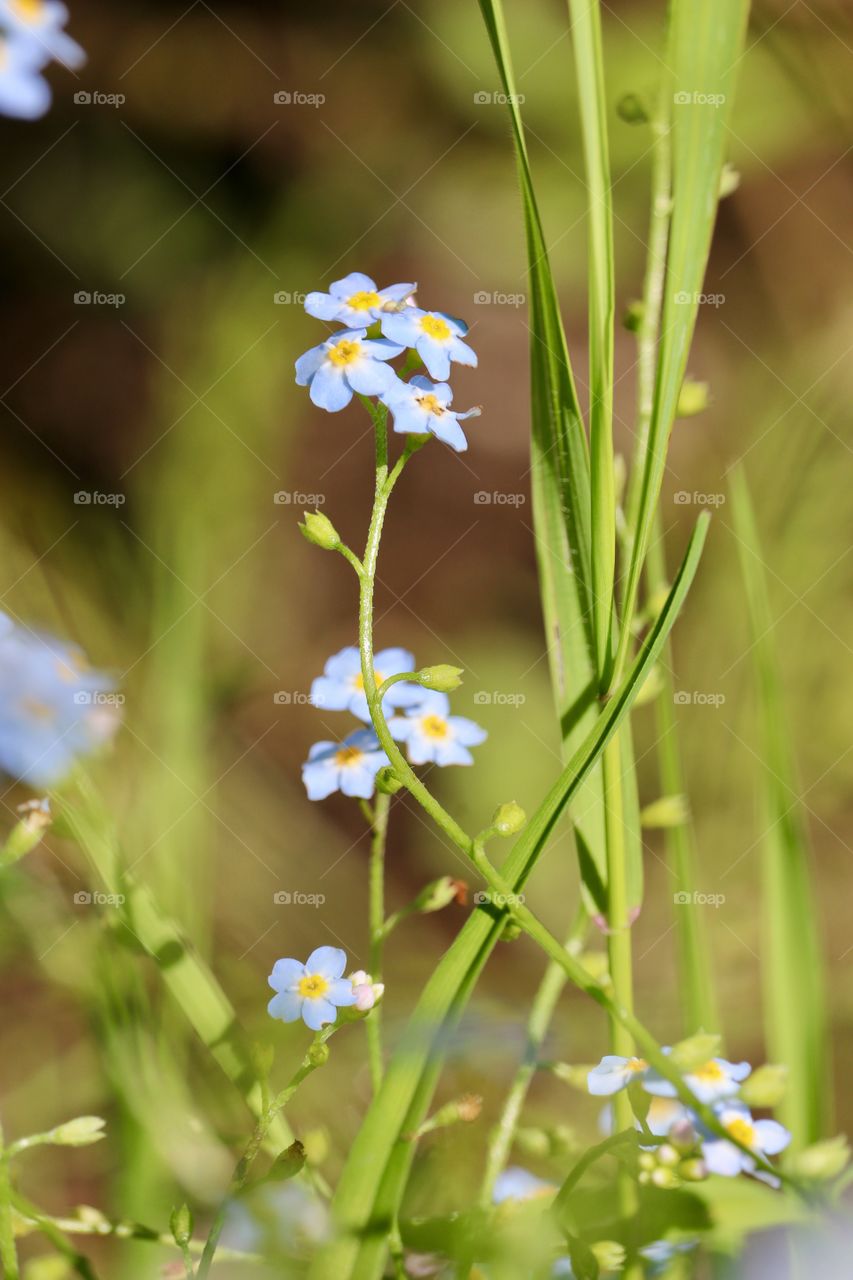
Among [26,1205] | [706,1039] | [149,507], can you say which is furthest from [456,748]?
[149,507]

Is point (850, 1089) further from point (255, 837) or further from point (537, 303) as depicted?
point (537, 303)

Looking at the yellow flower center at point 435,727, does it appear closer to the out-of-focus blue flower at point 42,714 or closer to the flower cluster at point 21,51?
the out-of-focus blue flower at point 42,714
